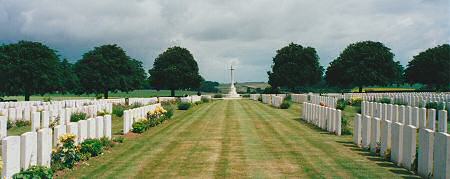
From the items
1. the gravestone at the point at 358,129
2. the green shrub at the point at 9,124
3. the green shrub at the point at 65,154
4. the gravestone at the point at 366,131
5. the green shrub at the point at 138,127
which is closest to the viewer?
the green shrub at the point at 65,154

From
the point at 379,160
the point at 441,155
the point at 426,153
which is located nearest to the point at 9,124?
Result: the point at 379,160

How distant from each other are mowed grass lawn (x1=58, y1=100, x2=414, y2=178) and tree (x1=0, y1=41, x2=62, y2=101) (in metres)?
40.2

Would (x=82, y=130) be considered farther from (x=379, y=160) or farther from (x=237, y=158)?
(x=379, y=160)

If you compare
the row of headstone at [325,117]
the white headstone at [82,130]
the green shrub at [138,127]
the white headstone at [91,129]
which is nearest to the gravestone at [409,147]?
the row of headstone at [325,117]

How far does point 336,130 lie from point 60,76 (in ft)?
149

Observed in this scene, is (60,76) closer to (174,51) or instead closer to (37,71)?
(37,71)

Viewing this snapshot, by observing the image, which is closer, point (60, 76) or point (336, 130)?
point (336, 130)

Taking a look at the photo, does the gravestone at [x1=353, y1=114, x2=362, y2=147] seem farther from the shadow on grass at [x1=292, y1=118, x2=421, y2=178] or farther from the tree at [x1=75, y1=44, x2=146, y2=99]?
the tree at [x1=75, y1=44, x2=146, y2=99]

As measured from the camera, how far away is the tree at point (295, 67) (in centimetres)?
8044

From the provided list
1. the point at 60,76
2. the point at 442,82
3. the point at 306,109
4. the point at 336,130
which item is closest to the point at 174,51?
the point at 60,76

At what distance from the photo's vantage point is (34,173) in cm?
843

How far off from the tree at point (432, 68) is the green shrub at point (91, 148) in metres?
73.1

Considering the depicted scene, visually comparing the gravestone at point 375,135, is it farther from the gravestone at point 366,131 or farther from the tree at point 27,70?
the tree at point 27,70

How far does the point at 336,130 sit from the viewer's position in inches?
689
